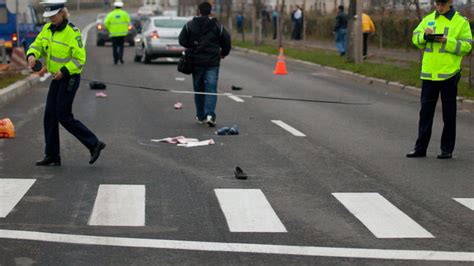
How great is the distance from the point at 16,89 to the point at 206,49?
7.26 metres

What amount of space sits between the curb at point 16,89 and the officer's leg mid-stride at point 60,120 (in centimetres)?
799

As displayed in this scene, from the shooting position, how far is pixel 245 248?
7.28m

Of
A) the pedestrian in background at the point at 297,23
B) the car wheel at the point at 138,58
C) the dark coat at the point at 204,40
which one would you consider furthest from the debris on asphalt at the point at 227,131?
the pedestrian in background at the point at 297,23

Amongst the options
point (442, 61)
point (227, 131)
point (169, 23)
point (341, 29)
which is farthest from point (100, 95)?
A: point (341, 29)

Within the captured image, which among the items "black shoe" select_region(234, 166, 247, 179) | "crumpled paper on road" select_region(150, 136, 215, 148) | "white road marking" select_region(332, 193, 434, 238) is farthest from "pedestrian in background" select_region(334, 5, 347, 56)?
"white road marking" select_region(332, 193, 434, 238)

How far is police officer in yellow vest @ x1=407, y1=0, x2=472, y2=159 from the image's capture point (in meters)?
11.8

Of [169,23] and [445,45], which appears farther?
[169,23]

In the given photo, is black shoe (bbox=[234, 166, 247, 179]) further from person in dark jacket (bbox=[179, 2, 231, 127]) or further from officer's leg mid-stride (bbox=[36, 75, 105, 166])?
person in dark jacket (bbox=[179, 2, 231, 127])

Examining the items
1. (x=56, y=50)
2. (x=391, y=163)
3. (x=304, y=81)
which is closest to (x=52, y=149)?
(x=56, y=50)

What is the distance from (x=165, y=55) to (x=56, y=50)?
817 inches

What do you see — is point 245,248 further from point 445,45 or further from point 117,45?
point 117,45

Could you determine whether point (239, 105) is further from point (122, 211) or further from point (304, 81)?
point (122, 211)

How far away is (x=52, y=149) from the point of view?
11.3 m

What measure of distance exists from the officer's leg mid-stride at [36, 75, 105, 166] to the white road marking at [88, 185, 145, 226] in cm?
147
